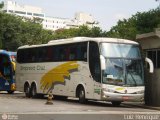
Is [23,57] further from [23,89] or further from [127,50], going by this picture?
[127,50]

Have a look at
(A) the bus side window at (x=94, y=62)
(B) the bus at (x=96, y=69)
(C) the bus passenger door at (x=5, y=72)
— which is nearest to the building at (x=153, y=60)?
(B) the bus at (x=96, y=69)

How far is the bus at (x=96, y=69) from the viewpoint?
2441 centimetres

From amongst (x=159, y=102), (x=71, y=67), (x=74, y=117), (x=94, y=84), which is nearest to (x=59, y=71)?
(x=71, y=67)

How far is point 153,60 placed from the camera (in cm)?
2647

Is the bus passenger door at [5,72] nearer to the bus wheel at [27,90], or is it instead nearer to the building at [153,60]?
the bus wheel at [27,90]

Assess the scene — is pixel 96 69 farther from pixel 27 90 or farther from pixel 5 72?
pixel 5 72

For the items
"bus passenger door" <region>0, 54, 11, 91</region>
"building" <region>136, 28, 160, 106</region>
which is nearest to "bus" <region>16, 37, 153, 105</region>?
"building" <region>136, 28, 160, 106</region>

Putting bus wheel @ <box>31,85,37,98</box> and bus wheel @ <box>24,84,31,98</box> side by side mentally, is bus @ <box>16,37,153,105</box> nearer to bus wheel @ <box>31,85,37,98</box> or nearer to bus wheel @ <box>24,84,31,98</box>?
bus wheel @ <box>31,85,37,98</box>

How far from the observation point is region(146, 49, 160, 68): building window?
25.9m

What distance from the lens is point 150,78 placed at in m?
26.4

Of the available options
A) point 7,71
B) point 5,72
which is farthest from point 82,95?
point 5,72

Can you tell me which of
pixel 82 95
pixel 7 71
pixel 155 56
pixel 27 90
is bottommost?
pixel 82 95

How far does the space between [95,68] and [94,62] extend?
31 cm

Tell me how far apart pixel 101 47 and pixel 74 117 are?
8091 millimetres
